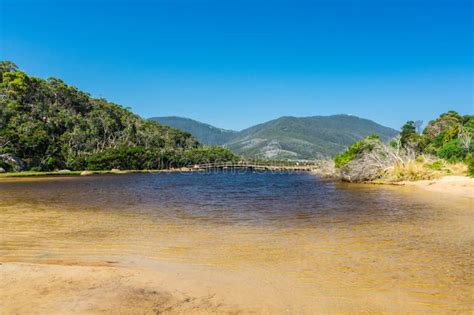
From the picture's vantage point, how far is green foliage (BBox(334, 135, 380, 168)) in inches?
1943

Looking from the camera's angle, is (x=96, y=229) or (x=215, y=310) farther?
(x=96, y=229)

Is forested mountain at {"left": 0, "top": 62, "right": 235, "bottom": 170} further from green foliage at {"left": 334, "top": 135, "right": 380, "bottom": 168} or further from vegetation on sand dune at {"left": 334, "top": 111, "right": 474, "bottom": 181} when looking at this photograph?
vegetation on sand dune at {"left": 334, "top": 111, "right": 474, "bottom": 181}

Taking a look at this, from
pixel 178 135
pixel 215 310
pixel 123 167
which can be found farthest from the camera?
pixel 178 135

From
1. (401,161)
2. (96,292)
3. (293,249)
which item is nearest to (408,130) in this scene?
(401,161)

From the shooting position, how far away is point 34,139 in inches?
3009

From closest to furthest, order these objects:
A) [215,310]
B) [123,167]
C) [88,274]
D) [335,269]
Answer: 1. [215,310]
2. [88,274]
3. [335,269]
4. [123,167]

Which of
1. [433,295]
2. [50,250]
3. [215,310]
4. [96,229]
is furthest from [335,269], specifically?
[96,229]

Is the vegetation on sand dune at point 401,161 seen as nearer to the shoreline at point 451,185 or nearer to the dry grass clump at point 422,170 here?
the dry grass clump at point 422,170

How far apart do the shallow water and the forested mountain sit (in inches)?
2599

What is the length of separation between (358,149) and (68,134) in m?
78.6

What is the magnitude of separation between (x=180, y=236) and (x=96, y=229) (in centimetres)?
415

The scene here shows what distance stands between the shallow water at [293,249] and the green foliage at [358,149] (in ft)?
96.0

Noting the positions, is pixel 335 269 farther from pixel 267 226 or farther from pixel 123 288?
pixel 267 226

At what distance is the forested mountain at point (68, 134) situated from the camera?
78.8 m
